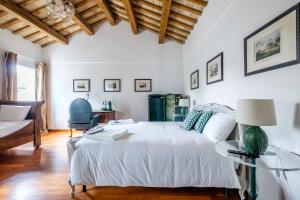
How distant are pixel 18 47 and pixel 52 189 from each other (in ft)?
14.2

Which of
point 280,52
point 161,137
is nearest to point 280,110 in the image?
point 280,52

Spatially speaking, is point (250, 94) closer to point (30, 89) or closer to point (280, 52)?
point (280, 52)

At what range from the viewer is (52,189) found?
7.44 feet

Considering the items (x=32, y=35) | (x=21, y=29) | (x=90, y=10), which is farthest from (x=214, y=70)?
Result: (x=32, y=35)

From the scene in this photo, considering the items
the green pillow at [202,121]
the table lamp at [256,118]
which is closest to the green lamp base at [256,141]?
the table lamp at [256,118]

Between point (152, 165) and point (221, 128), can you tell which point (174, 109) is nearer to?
point (221, 128)

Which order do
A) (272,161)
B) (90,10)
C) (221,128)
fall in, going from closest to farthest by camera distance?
1. (272,161)
2. (221,128)
3. (90,10)

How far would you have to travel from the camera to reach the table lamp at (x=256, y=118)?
4.19ft

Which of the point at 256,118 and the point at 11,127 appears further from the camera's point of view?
the point at 11,127

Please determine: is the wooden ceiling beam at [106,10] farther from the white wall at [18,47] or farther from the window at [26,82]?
the window at [26,82]

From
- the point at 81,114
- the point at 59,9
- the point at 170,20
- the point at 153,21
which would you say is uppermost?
the point at 153,21

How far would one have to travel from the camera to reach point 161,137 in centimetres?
227

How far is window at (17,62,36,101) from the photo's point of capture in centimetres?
515

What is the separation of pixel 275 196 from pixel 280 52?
3.98 ft
